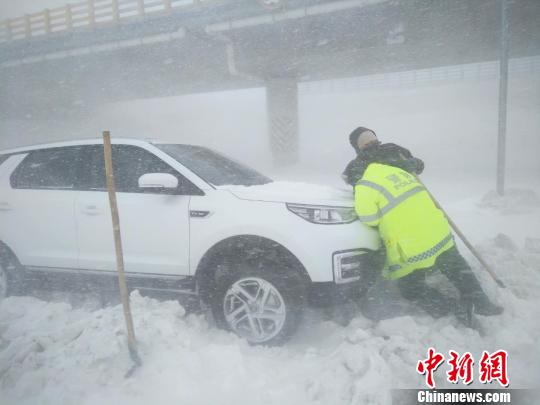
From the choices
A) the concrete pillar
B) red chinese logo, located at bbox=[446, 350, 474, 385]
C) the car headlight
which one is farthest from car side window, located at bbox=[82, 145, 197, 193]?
the concrete pillar

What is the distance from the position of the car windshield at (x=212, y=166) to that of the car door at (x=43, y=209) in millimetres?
1038

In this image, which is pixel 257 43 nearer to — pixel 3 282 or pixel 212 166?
pixel 212 166

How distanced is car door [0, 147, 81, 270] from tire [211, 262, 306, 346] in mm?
1512

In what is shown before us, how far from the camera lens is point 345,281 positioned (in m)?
2.78

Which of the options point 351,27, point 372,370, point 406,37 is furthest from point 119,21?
point 372,370

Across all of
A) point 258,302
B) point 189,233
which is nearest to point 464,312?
point 258,302

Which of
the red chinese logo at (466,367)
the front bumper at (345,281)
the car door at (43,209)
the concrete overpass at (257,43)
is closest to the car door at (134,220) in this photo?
the car door at (43,209)

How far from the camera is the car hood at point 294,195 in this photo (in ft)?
9.58

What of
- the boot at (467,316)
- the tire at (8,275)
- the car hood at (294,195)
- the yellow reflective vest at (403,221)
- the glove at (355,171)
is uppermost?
the glove at (355,171)

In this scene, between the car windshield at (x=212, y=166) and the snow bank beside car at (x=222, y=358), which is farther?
the car windshield at (x=212, y=166)

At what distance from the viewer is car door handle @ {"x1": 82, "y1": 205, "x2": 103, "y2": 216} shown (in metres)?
3.31

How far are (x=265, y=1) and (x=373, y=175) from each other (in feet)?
40.3

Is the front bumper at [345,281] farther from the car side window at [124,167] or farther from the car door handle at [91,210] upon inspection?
the car door handle at [91,210]

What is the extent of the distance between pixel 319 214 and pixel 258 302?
2.79 ft
